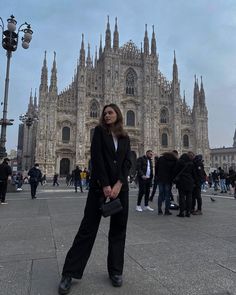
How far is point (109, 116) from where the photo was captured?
3055 mm

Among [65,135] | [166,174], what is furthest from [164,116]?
[166,174]

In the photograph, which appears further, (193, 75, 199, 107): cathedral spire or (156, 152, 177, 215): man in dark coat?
(193, 75, 199, 107): cathedral spire

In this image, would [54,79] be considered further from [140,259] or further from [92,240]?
[92,240]

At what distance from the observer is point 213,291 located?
2561 millimetres

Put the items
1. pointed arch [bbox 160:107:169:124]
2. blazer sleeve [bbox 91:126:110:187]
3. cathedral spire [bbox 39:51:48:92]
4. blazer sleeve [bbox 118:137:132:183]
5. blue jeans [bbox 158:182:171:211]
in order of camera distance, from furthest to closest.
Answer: pointed arch [bbox 160:107:169:124]
cathedral spire [bbox 39:51:48:92]
blue jeans [bbox 158:182:171:211]
blazer sleeve [bbox 118:137:132:183]
blazer sleeve [bbox 91:126:110:187]

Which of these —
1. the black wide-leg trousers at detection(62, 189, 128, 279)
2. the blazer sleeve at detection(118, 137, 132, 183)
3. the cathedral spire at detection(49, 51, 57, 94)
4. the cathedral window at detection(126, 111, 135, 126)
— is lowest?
the black wide-leg trousers at detection(62, 189, 128, 279)

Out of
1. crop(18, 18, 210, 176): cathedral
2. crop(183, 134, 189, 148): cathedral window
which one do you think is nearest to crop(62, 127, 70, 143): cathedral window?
crop(18, 18, 210, 176): cathedral

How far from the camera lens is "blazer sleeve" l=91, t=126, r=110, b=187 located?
9.11 ft

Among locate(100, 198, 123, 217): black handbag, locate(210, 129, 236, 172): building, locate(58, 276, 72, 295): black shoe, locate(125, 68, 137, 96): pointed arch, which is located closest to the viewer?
locate(58, 276, 72, 295): black shoe

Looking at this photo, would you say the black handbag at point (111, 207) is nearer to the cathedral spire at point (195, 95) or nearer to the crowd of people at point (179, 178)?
the crowd of people at point (179, 178)

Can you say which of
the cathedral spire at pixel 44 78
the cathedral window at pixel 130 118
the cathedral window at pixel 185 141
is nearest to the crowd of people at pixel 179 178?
the cathedral spire at pixel 44 78

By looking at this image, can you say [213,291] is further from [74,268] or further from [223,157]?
[223,157]

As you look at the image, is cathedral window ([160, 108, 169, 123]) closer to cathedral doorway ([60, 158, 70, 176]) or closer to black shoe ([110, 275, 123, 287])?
cathedral doorway ([60, 158, 70, 176])

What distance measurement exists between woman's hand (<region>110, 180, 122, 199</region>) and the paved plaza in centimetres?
86
